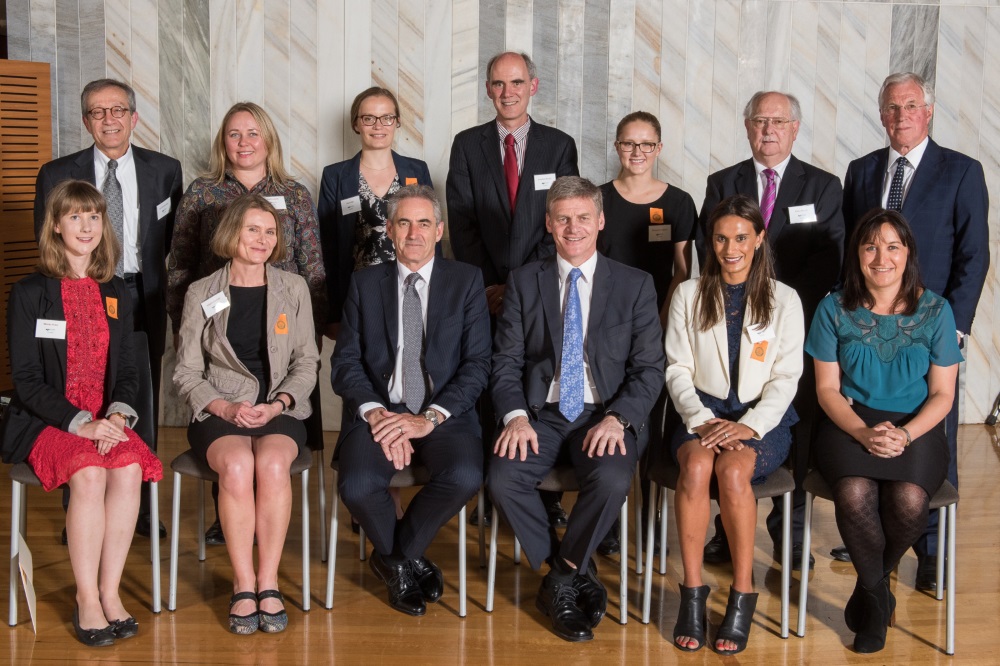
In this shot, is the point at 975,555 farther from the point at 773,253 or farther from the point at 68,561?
the point at 68,561

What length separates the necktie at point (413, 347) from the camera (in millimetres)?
3592

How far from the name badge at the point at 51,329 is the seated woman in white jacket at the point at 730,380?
6.79ft

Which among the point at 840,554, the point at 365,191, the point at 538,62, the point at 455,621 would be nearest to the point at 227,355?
the point at 365,191

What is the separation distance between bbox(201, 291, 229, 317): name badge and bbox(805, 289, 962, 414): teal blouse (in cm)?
207

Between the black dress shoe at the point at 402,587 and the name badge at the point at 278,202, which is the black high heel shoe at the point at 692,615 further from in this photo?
the name badge at the point at 278,202

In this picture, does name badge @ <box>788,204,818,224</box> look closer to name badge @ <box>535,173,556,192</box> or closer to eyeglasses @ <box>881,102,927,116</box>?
eyeglasses @ <box>881,102,927,116</box>

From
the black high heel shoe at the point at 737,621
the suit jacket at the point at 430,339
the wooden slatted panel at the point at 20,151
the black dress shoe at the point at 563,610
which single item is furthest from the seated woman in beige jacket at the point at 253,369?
the wooden slatted panel at the point at 20,151

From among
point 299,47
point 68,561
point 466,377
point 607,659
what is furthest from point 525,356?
point 299,47

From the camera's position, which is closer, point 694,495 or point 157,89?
point 694,495

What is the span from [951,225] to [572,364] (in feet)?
5.01

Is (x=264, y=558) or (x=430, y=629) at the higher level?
(x=264, y=558)

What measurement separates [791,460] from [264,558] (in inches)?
72.7

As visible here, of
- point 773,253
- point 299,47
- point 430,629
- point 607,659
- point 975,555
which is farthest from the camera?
point 299,47

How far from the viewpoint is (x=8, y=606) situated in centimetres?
344
